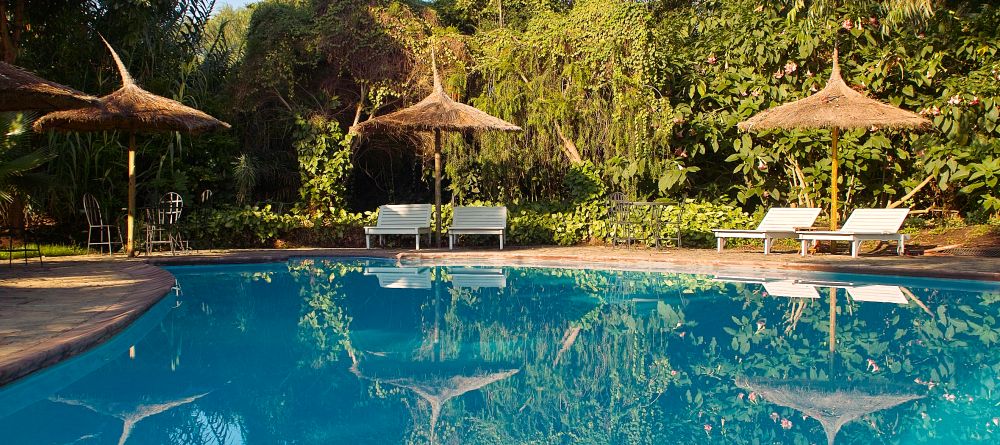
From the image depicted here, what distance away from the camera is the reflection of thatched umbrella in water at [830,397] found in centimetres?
401

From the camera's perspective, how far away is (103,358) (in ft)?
17.3

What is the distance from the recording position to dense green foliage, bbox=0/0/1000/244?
38.8 ft

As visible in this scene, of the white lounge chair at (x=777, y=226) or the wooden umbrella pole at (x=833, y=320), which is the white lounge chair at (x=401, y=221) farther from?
the wooden umbrella pole at (x=833, y=320)

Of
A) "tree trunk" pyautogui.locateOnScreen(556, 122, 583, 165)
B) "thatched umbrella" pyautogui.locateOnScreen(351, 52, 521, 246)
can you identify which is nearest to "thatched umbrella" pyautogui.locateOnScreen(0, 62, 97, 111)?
"thatched umbrella" pyautogui.locateOnScreen(351, 52, 521, 246)

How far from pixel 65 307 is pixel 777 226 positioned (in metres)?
8.63

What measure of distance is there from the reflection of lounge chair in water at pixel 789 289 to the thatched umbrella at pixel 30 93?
646 cm

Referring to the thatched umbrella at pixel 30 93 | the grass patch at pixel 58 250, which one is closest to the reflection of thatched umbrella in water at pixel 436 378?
the thatched umbrella at pixel 30 93

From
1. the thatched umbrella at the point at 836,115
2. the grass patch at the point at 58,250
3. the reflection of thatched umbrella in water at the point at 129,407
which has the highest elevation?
the thatched umbrella at the point at 836,115

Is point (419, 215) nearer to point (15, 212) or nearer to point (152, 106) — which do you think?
point (152, 106)

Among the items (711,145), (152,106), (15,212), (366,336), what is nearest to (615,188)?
(711,145)

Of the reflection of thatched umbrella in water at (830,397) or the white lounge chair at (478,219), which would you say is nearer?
the reflection of thatched umbrella in water at (830,397)

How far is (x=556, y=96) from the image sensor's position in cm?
1323

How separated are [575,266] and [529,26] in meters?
4.91

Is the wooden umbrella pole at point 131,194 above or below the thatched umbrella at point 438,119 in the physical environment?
below
